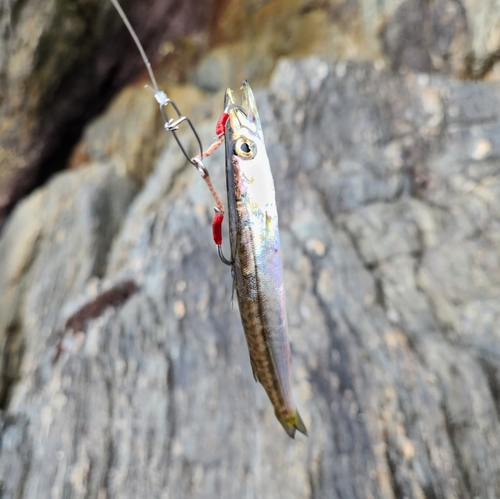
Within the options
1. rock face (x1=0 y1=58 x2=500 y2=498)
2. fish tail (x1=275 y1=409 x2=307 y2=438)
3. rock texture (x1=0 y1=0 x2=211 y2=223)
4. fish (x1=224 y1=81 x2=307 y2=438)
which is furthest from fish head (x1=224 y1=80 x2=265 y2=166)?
rock texture (x1=0 y1=0 x2=211 y2=223)

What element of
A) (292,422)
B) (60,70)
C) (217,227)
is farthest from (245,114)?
(60,70)

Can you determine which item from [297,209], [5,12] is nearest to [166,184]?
[297,209]

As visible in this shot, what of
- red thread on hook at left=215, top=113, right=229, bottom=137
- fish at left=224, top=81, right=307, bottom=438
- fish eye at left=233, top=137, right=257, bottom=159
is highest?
red thread on hook at left=215, top=113, right=229, bottom=137

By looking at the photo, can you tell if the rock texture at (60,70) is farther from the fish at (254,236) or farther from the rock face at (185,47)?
the fish at (254,236)

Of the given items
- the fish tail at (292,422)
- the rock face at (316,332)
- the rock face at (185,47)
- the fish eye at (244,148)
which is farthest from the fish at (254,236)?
the rock face at (185,47)

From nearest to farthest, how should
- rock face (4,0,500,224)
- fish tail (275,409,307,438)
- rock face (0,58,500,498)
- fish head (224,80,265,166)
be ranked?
1. fish head (224,80,265,166)
2. fish tail (275,409,307,438)
3. rock face (0,58,500,498)
4. rock face (4,0,500,224)

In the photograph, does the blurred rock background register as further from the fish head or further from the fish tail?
the fish head

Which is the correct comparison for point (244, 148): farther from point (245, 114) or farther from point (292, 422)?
point (292, 422)
